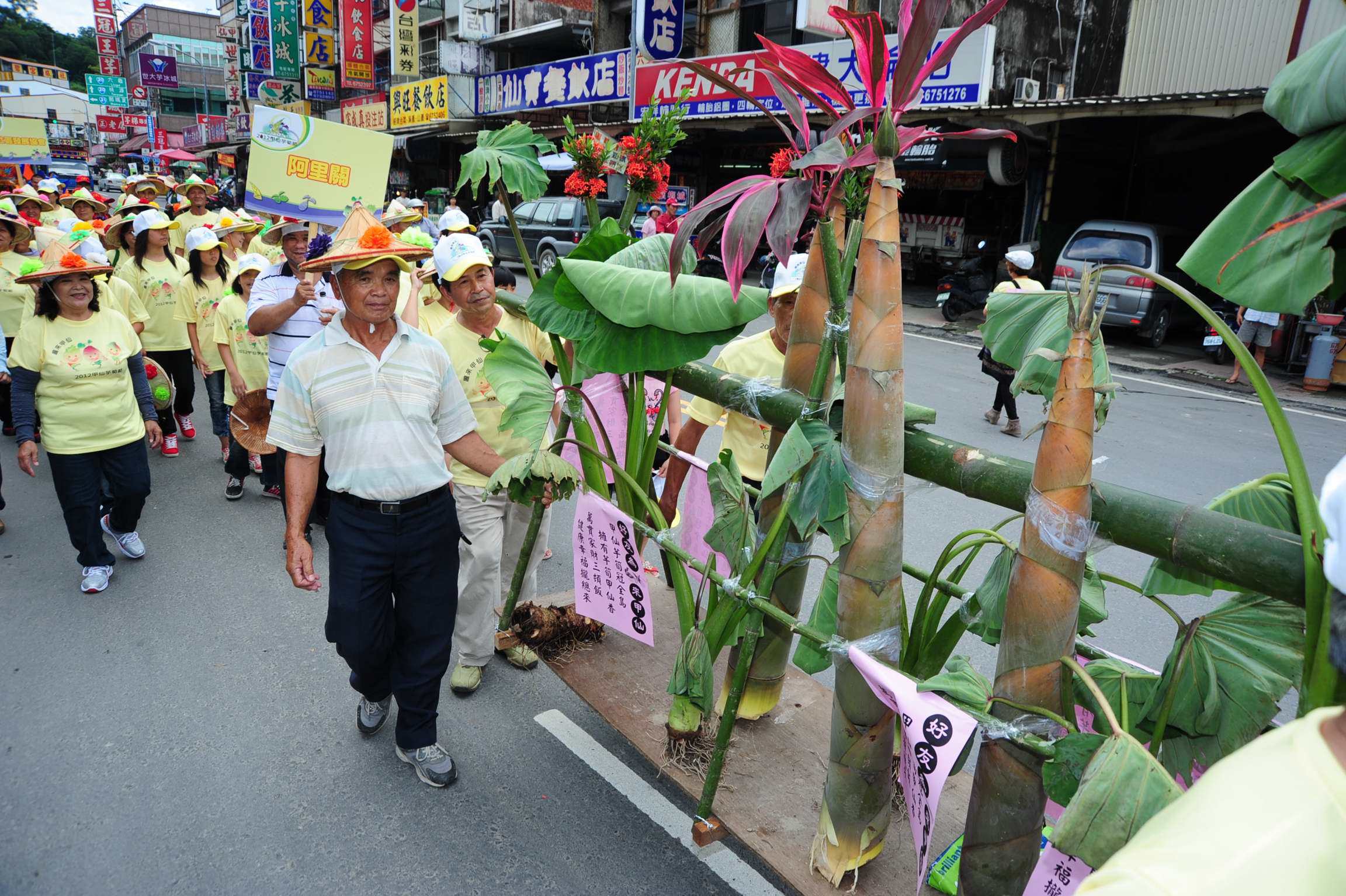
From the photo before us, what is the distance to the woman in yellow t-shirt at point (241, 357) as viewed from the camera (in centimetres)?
582

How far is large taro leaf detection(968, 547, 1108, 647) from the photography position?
1860mm

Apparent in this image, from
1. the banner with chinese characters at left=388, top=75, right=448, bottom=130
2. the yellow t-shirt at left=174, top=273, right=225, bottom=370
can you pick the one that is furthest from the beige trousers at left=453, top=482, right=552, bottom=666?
the banner with chinese characters at left=388, top=75, right=448, bottom=130

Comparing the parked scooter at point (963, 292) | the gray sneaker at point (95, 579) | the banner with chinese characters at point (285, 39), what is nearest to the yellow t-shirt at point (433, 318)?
the gray sneaker at point (95, 579)

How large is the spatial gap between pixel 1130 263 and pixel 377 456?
41.7 feet

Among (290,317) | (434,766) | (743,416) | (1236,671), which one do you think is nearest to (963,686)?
(1236,671)

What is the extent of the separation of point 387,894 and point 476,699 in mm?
1079

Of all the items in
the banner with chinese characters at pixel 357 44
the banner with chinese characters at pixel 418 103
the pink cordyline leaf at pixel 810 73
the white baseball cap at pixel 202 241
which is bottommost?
the white baseball cap at pixel 202 241

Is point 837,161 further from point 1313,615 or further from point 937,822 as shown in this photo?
point 937,822

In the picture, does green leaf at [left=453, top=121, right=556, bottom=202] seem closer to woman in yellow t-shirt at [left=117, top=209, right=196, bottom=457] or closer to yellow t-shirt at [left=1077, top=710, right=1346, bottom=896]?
yellow t-shirt at [left=1077, top=710, right=1346, bottom=896]

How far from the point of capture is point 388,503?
2922mm

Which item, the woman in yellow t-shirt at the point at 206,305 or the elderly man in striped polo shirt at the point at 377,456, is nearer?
the elderly man in striped polo shirt at the point at 377,456

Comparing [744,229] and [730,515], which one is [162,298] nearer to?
[730,515]

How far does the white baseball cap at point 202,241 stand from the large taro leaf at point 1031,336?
6.33m

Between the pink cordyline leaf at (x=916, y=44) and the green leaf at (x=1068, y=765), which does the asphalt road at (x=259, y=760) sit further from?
the pink cordyline leaf at (x=916, y=44)
